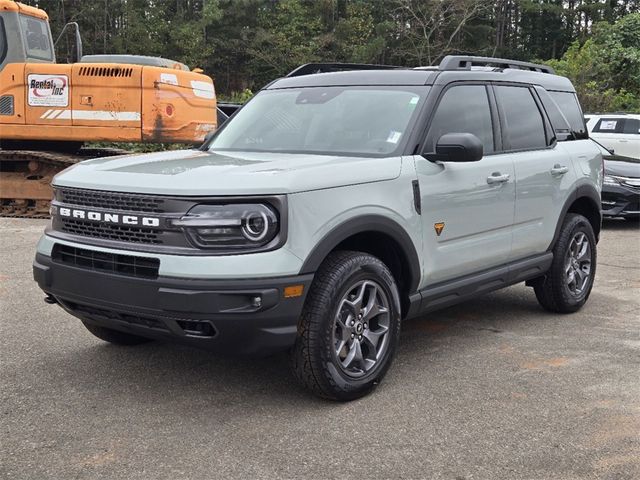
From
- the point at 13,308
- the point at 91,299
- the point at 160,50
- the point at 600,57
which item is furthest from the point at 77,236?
the point at 160,50

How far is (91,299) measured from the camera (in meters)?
3.86

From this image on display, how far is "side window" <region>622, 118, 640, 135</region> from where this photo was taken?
56.1 feet

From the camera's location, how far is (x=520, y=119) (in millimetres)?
5625

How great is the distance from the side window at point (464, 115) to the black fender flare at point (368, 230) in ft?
2.37

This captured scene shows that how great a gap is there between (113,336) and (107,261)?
1235mm

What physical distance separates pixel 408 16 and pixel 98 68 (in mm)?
33854

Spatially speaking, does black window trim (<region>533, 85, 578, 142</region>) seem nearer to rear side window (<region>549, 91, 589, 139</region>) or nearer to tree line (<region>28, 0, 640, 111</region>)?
rear side window (<region>549, 91, 589, 139</region>)

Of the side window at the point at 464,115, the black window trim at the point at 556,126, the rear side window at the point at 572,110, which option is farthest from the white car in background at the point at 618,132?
the side window at the point at 464,115

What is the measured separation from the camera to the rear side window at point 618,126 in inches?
675

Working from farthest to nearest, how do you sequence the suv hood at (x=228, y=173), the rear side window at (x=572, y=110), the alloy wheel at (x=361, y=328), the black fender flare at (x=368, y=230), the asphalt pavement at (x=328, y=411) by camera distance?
the rear side window at (x=572, y=110) < the alloy wheel at (x=361, y=328) < the black fender flare at (x=368, y=230) < the suv hood at (x=228, y=173) < the asphalt pavement at (x=328, y=411)

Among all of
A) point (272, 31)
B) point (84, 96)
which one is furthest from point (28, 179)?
point (272, 31)

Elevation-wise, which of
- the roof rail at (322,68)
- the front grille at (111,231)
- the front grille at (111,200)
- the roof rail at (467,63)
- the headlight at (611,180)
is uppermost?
the roof rail at (467,63)

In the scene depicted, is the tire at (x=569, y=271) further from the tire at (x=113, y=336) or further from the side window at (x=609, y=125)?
the side window at (x=609, y=125)

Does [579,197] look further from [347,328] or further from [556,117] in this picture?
[347,328]
